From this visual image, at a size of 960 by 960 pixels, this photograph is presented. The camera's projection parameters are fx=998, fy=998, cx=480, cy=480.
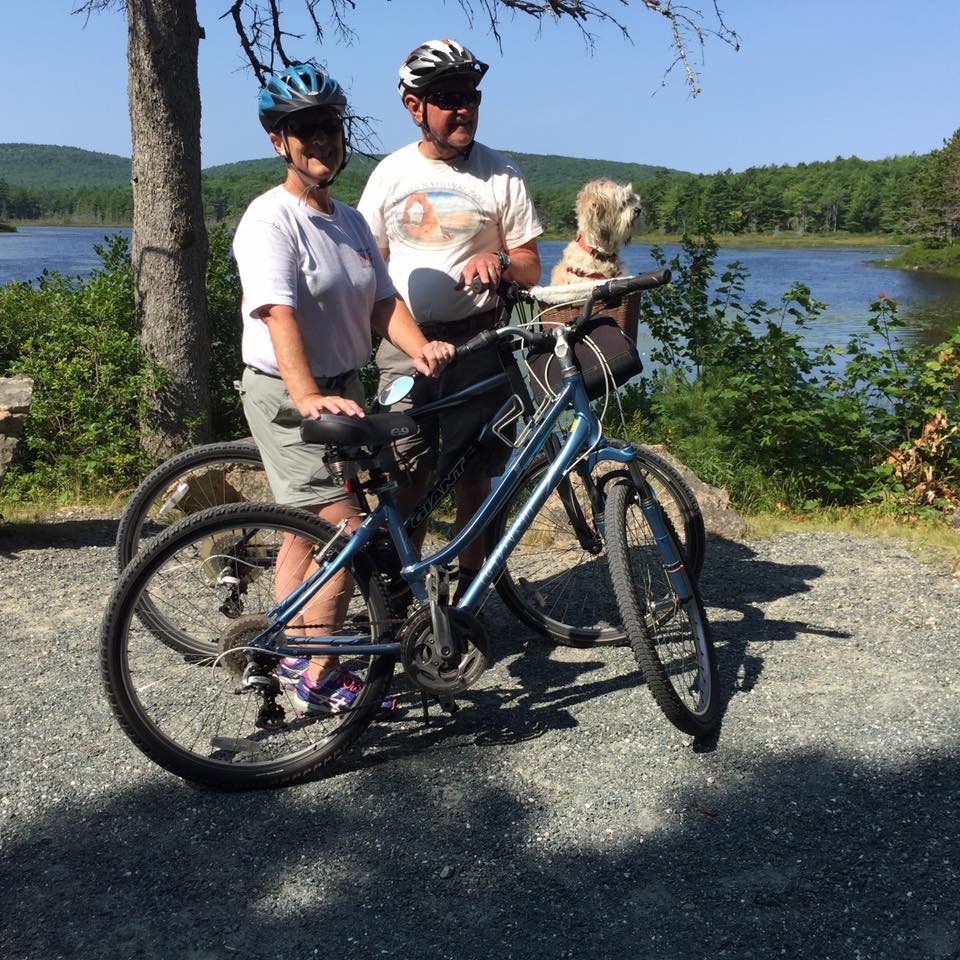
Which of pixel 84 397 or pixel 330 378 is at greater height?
pixel 330 378

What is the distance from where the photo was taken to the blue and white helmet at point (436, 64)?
3543 millimetres

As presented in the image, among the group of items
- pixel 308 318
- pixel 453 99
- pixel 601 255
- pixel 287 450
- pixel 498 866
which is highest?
pixel 453 99

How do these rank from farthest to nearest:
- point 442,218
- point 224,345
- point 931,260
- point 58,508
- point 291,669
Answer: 1. point 931,260
2. point 224,345
3. point 58,508
4. point 442,218
5. point 291,669

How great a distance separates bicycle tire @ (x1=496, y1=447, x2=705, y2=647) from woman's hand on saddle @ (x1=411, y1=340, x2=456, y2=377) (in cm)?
60

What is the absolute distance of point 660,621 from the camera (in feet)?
12.0

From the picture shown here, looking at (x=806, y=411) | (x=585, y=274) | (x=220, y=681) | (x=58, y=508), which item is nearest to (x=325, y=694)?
(x=220, y=681)

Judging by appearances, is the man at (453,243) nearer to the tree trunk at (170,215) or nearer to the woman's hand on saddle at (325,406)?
the woman's hand on saddle at (325,406)

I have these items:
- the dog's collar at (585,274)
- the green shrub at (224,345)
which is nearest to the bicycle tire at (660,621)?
the dog's collar at (585,274)

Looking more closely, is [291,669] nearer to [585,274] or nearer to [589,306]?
[589,306]

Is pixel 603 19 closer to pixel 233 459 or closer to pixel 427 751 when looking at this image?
pixel 233 459

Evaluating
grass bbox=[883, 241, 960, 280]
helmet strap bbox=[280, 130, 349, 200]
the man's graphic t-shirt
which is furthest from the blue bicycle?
grass bbox=[883, 241, 960, 280]

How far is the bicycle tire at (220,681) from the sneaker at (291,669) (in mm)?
74

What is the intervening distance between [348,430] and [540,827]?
131 cm

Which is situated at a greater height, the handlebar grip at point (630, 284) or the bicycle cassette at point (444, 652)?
the handlebar grip at point (630, 284)
